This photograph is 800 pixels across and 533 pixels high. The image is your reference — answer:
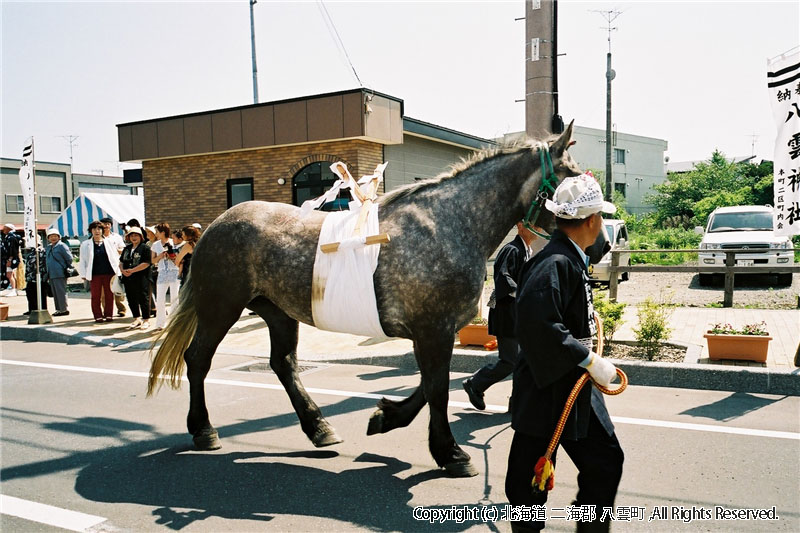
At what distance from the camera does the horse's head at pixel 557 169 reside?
4223 millimetres

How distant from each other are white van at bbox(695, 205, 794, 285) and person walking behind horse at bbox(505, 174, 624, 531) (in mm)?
12165

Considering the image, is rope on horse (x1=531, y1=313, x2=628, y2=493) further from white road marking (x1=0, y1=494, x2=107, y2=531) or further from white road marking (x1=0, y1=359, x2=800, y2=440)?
white road marking (x1=0, y1=359, x2=800, y2=440)

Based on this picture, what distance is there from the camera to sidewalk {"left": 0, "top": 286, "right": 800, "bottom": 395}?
6449 millimetres

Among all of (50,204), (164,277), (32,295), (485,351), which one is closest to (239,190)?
(32,295)

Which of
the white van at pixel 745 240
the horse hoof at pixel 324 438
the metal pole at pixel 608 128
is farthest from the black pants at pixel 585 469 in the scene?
the metal pole at pixel 608 128

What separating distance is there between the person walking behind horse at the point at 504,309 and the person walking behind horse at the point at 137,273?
7.97 m

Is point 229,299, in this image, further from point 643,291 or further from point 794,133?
point 643,291

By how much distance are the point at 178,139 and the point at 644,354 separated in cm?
1433

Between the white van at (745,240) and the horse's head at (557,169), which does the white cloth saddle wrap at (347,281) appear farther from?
the white van at (745,240)

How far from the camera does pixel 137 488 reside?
4.20 meters

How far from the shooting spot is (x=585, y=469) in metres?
2.70

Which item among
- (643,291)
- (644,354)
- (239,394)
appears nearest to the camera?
(239,394)

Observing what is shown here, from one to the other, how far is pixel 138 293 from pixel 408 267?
8832 mm

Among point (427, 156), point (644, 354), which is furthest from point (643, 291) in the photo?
point (644, 354)
